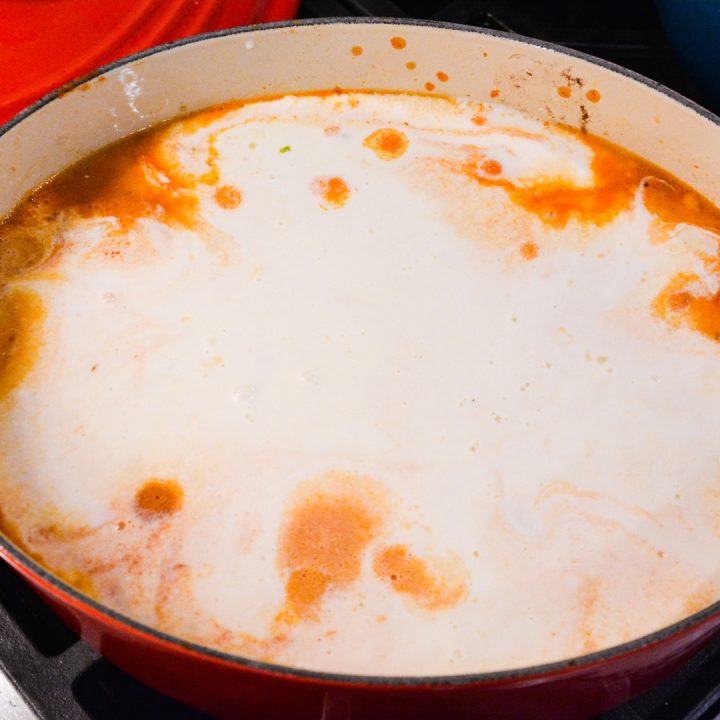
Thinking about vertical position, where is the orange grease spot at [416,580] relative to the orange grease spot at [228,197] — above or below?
below

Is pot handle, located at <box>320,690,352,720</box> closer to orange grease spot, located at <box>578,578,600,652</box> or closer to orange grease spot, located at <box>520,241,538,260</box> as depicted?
orange grease spot, located at <box>578,578,600,652</box>

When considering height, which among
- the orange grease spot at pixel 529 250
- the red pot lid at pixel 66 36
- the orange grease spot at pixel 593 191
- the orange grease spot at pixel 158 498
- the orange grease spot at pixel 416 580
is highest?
the red pot lid at pixel 66 36

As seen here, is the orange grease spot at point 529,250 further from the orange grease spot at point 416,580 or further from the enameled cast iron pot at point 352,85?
the orange grease spot at point 416,580

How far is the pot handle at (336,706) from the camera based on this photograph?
2.44ft

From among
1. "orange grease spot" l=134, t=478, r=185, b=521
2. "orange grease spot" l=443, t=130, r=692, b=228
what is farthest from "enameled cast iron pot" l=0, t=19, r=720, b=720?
"orange grease spot" l=134, t=478, r=185, b=521

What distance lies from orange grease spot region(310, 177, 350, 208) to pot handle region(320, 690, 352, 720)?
0.67 meters

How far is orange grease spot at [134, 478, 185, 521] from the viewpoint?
38.6 inches

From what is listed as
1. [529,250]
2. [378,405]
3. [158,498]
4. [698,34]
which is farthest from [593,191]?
[158,498]

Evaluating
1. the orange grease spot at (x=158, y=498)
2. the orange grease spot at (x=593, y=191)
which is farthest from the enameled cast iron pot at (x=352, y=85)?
the orange grease spot at (x=158, y=498)

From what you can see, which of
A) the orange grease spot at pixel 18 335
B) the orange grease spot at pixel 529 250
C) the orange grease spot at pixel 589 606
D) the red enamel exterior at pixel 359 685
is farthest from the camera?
the orange grease spot at pixel 529 250

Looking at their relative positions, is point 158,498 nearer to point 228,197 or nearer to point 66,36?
point 228,197

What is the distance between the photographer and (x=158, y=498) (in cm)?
99

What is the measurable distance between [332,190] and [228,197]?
140 mm

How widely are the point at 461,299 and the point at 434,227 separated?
4.7 inches
